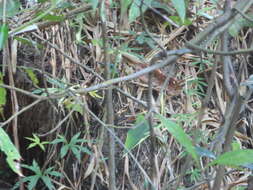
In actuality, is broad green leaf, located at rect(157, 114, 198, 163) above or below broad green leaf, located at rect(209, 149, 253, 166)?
above

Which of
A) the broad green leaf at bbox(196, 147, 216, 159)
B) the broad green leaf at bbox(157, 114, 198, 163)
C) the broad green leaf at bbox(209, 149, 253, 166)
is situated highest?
the broad green leaf at bbox(157, 114, 198, 163)

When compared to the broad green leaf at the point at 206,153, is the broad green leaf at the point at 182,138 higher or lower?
higher

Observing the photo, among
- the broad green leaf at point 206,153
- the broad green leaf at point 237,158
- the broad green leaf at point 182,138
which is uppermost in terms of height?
the broad green leaf at point 182,138

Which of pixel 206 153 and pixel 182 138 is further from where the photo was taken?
pixel 206 153

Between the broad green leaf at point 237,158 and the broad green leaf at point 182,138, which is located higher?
the broad green leaf at point 182,138

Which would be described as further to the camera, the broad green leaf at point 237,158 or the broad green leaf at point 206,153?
the broad green leaf at point 206,153

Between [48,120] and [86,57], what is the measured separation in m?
0.28

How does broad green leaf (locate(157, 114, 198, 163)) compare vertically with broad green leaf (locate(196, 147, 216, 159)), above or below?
above

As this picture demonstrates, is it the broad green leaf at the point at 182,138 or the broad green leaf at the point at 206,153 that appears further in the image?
the broad green leaf at the point at 206,153

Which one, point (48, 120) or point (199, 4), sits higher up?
point (199, 4)

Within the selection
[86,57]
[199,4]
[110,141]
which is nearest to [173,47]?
[199,4]

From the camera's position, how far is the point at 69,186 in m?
1.48

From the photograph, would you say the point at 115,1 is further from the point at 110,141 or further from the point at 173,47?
the point at 110,141

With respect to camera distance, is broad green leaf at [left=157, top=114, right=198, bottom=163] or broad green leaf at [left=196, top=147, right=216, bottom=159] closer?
broad green leaf at [left=157, top=114, right=198, bottom=163]
